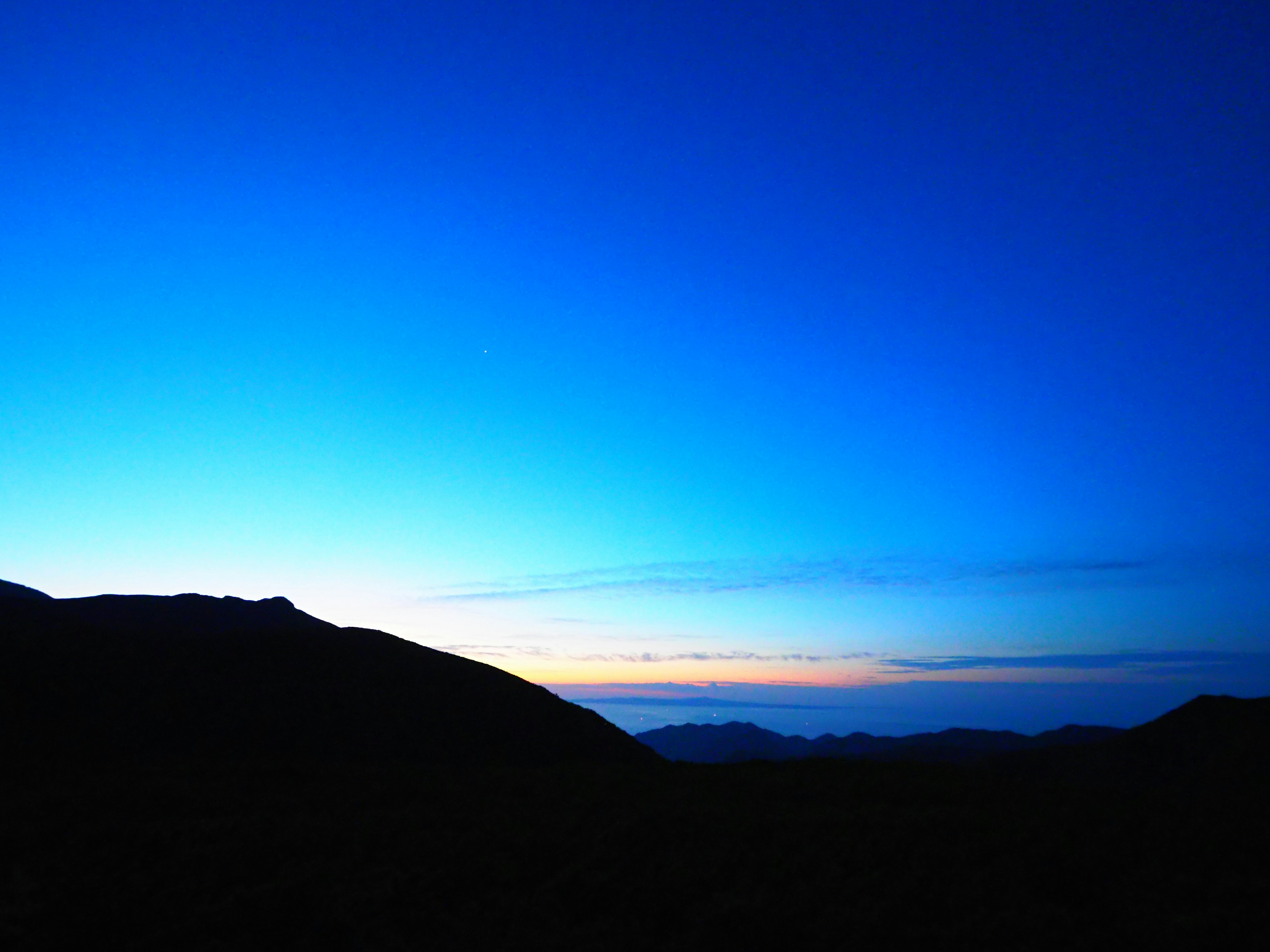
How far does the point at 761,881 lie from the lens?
659 inches

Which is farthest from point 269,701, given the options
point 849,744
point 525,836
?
point 849,744

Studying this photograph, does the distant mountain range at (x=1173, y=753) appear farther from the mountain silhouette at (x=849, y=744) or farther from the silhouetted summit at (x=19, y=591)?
the silhouetted summit at (x=19, y=591)

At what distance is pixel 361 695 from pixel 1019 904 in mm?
37365

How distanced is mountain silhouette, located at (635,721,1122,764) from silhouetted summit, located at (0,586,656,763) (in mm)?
13306

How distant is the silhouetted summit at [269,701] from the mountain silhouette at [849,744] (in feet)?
43.7

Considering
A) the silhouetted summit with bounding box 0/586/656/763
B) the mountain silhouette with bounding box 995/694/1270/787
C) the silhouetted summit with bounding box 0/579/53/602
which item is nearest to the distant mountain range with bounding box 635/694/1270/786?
the mountain silhouette with bounding box 995/694/1270/787

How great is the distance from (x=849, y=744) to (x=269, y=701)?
105 metres

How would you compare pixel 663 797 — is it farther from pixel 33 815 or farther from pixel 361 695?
pixel 361 695

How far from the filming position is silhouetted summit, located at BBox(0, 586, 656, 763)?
34.4 metres

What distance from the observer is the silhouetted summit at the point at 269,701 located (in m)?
34.4

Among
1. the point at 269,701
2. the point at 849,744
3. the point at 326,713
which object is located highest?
the point at 269,701

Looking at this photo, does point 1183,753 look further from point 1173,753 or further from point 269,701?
point 269,701

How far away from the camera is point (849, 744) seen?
119 meters

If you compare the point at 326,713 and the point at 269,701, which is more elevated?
the point at 269,701
